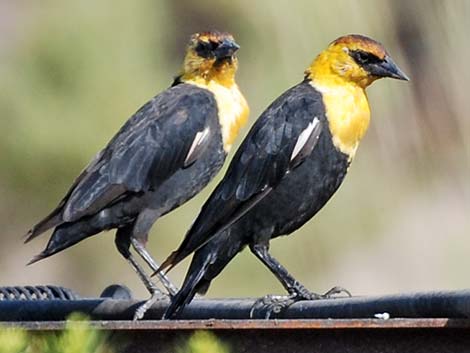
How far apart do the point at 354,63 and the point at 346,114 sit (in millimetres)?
266

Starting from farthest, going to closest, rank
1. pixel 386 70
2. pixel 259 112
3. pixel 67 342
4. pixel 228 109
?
pixel 259 112
pixel 228 109
pixel 386 70
pixel 67 342

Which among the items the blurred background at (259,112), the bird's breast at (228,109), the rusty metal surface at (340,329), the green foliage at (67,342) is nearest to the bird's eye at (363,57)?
the bird's breast at (228,109)

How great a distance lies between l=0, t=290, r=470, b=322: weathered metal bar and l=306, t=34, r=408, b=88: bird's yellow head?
34.4 inches

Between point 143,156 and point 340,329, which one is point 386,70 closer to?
point 143,156

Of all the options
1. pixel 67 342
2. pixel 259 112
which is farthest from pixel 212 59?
pixel 67 342

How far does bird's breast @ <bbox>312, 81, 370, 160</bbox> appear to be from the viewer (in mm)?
4328

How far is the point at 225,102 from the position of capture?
513cm

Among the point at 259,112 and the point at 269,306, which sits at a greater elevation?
the point at 269,306

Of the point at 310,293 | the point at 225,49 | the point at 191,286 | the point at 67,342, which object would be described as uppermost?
the point at 67,342

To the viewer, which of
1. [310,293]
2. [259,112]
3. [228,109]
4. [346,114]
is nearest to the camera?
[310,293]

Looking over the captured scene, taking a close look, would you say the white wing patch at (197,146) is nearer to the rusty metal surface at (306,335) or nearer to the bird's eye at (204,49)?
the bird's eye at (204,49)

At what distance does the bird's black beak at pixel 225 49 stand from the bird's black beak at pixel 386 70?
2.72 ft

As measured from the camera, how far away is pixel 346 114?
4371 millimetres

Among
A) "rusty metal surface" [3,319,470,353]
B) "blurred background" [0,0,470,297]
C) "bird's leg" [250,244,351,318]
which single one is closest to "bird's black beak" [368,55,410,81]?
"bird's leg" [250,244,351,318]
